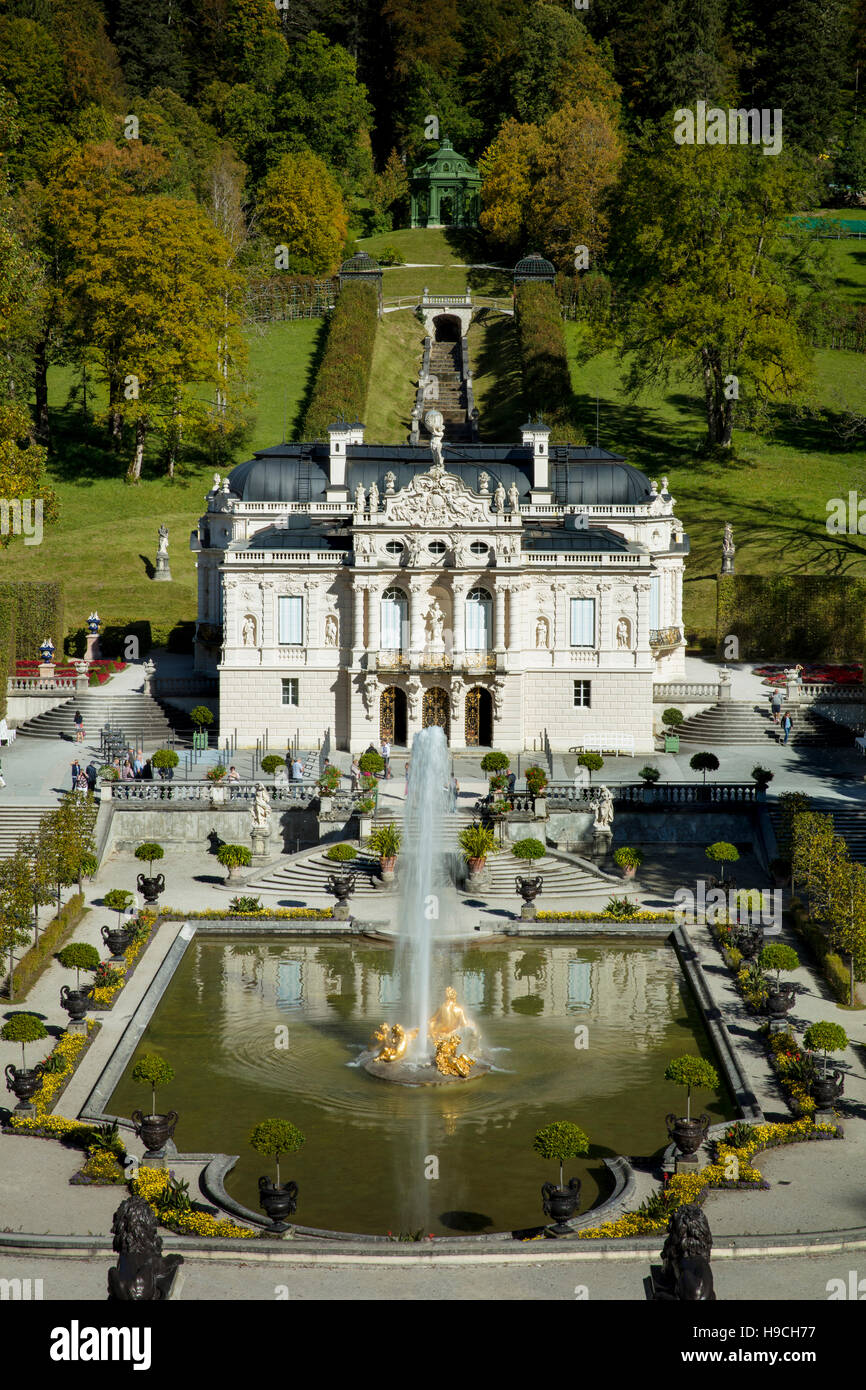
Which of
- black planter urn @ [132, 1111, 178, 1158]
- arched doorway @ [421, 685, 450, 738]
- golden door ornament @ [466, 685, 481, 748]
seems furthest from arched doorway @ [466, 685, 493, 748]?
black planter urn @ [132, 1111, 178, 1158]

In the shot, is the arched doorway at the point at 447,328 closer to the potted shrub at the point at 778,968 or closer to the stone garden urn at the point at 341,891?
the stone garden urn at the point at 341,891

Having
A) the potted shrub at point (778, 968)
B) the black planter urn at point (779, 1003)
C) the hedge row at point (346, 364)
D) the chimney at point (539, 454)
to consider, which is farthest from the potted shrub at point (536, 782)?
the hedge row at point (346, 364)

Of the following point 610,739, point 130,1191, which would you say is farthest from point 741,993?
point 610,739

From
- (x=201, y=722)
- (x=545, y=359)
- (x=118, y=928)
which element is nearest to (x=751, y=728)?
(x=201, y=722)

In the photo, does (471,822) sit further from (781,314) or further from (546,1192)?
(781,314)

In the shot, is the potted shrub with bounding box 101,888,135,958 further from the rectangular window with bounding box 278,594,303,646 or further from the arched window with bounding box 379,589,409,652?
the arched window with bounding box 379,589,409,652

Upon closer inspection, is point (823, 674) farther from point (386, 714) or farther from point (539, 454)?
point (386, 714)
